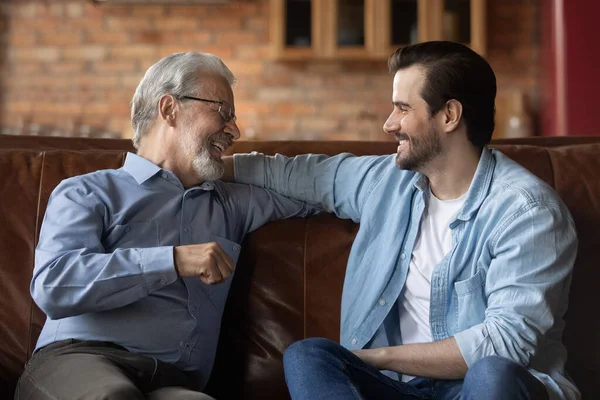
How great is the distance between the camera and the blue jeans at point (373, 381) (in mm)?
1364

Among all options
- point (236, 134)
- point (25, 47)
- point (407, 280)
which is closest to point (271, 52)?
point (25, 47)

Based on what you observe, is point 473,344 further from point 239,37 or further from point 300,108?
point 239,37

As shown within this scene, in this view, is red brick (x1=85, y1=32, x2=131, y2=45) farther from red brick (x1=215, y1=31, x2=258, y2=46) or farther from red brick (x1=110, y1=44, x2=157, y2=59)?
red brick (x1=215, y1=31, x2=258, y2=46)

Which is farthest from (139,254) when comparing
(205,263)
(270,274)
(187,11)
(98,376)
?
(187,11)

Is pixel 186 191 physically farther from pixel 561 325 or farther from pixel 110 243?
pixel 561 325

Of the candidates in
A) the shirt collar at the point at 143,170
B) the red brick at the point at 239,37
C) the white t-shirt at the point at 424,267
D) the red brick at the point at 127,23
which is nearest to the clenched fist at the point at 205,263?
the shirt collar at the point at 143,170

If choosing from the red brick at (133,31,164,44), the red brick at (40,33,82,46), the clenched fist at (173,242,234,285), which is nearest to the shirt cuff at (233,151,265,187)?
the clenched fist at (173,242,234,285)

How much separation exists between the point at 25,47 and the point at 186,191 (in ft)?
13.5

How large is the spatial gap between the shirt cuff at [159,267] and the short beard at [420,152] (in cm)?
57

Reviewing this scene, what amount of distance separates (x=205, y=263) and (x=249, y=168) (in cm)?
46

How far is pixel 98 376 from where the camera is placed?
1489 millimetres

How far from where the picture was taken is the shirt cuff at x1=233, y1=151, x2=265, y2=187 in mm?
2006

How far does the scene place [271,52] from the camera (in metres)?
5.29

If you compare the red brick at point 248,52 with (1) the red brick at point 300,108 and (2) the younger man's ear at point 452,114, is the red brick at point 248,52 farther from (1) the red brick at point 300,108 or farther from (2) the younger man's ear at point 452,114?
(2) the younger man's ear at point 452,114
